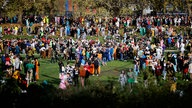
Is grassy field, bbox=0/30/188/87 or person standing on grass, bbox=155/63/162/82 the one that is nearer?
person standing on grass, bbox=155/63/162/82

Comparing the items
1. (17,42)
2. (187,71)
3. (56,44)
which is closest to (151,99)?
(187,71)

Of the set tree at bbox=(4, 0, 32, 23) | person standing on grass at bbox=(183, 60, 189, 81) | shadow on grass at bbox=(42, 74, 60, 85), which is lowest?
shadow on grass at bbox=(42, 74, 60, 85)

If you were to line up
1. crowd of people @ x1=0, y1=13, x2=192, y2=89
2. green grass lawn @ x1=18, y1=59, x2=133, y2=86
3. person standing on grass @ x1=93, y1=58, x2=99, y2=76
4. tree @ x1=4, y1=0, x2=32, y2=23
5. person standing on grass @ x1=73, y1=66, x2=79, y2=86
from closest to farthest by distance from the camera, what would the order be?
person standing on grass @ x1=73, y1=66, x2=79, y2=86, crowd of people @ x1=0, y1=13, x2=192, y2=89, green grass lawn @ x1=18, y1=59, x2=133, y2=86, person standing on grass @ x1=93, y1=58, x2=99, y2=76, tree @ x1=4, y1=0, x2=32, y2=23

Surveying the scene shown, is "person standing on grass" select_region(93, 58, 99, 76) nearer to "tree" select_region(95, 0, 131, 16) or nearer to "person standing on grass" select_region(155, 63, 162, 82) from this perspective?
"person standing on grass" select_region(155, 63, 162, 82)

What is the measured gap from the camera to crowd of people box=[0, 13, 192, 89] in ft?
77.0

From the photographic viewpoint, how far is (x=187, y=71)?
80.5 ft

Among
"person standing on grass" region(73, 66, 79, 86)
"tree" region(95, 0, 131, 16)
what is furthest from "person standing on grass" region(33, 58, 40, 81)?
"tree" region(95, 0, 131, 16)

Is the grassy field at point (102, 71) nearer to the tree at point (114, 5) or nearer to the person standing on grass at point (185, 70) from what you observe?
the person standing on grass at point (185, 70)

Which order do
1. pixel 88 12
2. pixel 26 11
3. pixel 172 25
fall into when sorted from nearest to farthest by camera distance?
pixel 172 25, pixel 26 11, pixel 88 12

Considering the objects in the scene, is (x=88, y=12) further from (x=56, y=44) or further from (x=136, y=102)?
(x=136, y=102)

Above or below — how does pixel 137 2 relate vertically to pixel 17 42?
above

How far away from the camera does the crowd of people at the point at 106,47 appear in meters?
23.5

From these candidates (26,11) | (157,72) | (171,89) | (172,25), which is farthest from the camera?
(26,11)

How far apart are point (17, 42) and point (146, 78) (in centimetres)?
1714
